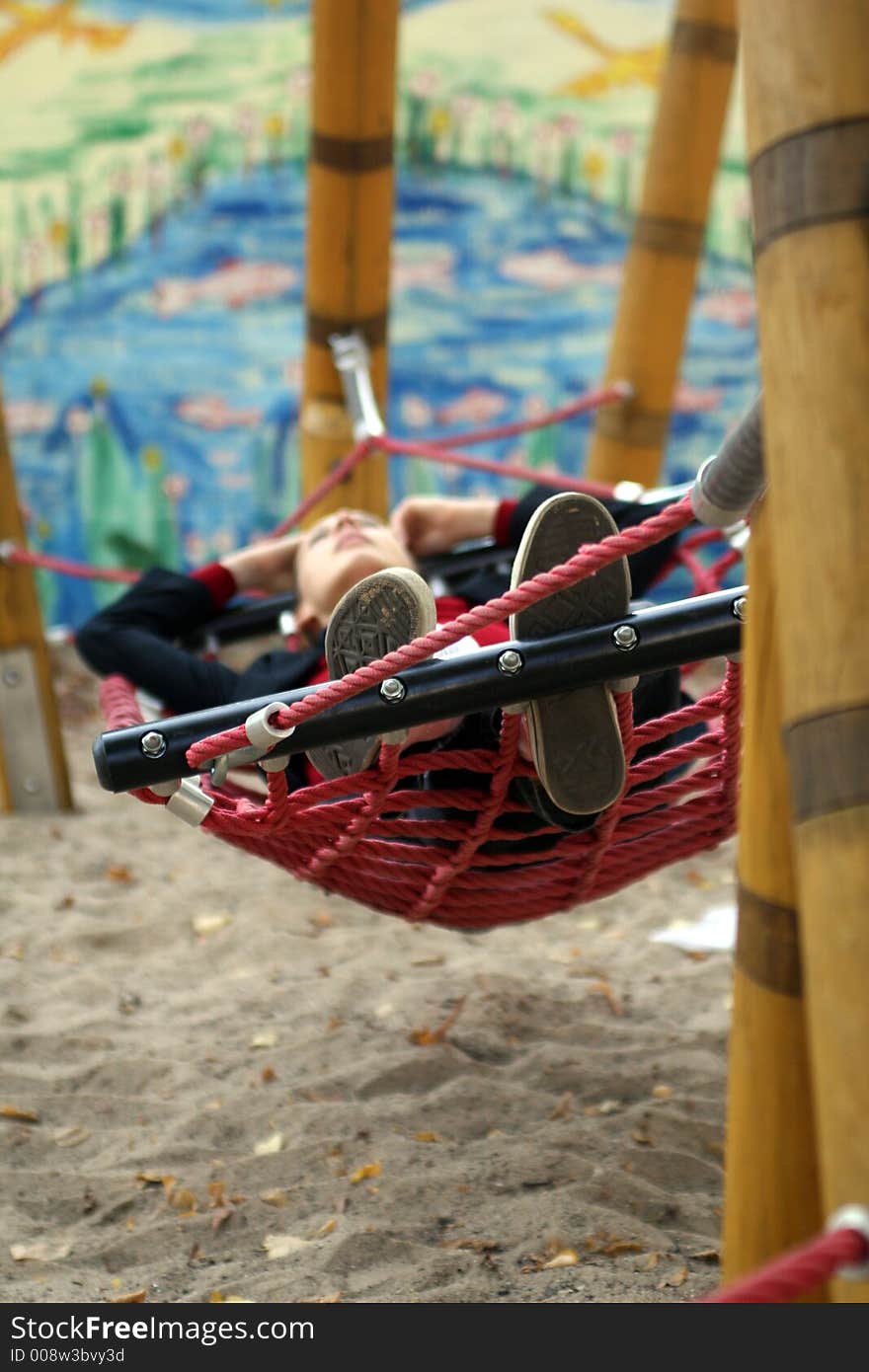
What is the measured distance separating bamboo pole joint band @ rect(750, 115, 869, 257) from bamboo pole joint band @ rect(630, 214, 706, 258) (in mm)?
2075

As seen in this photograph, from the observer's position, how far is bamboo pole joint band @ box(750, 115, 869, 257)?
2.65 ft

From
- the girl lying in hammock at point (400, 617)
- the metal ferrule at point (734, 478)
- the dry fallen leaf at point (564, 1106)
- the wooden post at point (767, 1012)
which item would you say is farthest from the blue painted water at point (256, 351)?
the wooden post at point (767, 1012)

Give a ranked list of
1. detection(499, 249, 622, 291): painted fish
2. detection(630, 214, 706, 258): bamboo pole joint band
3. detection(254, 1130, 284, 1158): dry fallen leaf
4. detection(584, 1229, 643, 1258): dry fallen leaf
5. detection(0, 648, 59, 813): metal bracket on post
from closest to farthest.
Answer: detection(584, 1229, 643, 1258): dry fallen leaf < detection(254, 1130, 284, 1158): dry fallen leaf < detection(630, 214, 706, 258): bamboo pole joint band < detection(0, 648, 59, 813): metal bracket on post < detection(499, 249, 622, 291): painted fish

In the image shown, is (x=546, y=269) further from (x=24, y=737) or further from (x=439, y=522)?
(x=439, y=522)

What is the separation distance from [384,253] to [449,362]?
2094mm

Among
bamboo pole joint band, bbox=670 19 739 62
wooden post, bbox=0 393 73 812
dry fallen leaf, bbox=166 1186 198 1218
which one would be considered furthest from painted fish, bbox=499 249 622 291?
dry fallen leaf, bbox=166 1186 198 1218

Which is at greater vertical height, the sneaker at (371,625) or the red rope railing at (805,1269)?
the sneaker at (371,625)

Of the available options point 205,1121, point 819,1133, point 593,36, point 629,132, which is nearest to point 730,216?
point 629,132

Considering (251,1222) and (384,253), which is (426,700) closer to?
(251,1222)

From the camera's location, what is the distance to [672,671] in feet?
5.51

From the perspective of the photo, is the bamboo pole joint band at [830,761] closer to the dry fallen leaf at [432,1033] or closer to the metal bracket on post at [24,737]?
the dry fallen leaf at [432,1033]

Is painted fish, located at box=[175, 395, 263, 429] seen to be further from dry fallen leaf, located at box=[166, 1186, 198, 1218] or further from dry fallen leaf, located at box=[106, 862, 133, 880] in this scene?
dry fallen leaf, located at box=[166, 1186, 198, 1218]

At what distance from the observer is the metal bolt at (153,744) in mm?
1345

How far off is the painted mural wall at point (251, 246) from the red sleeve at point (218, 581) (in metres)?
2.51
